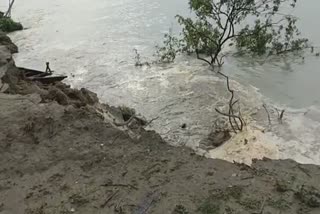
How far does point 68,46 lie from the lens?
15.6 meters

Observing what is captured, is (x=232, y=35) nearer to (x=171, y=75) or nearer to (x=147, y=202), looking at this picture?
(x=171, y=75)

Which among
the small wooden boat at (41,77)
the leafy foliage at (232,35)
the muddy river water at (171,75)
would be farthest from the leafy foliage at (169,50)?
the small wooden boat at (41,77)

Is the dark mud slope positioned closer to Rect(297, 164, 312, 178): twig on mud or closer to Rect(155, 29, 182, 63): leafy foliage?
Rect(297, 164, 312, 178): twig on mud

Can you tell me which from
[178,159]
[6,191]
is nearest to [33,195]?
[6,191]

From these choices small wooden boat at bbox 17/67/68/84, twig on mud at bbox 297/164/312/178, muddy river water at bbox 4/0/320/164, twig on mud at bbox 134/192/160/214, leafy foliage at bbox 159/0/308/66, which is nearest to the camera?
twig on mud at bbox 134/192/160/214

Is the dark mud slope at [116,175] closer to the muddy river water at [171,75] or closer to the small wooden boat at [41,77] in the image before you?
the muddy river water at [171,75]

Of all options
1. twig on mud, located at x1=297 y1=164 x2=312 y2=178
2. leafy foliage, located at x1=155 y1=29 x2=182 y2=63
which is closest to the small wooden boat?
leafy foliage, located at x1=155 y1=29 x2=182 y2=63

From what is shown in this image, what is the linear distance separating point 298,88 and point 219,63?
257cm

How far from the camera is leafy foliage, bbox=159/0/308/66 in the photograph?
12.1 metres

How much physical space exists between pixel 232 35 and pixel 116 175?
7.93 m

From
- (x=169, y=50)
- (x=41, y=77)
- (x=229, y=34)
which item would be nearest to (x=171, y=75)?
(x=169, y=50)

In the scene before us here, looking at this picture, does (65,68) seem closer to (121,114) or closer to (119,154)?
(121,114)

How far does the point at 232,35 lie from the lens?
1282 cm

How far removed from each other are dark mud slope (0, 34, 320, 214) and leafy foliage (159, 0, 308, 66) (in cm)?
576
